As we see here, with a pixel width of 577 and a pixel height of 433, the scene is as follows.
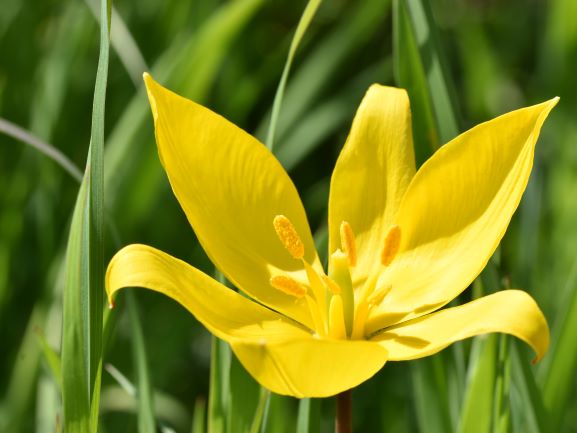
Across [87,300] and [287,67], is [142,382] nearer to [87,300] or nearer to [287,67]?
[87,300]

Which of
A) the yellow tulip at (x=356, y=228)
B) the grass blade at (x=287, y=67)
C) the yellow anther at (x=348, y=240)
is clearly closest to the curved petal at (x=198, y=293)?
the yellow tulip at (x=356, y=228)

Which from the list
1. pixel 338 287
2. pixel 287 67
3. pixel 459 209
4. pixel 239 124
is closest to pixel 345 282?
pixel 338 287

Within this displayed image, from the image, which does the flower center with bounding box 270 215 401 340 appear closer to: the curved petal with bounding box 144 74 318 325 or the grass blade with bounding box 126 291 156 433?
the curved petal with bounding box 144 74 318 325

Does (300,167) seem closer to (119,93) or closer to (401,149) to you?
(119,93)

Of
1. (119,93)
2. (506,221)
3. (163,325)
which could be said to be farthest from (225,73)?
(506,221)

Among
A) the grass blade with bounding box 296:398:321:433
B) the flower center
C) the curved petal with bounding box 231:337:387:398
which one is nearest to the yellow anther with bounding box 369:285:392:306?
the flower center

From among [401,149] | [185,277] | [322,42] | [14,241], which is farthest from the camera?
[322,42]

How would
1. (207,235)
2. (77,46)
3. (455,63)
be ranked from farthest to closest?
1. (455,63)
2. (77,46)
3. (207,235)
